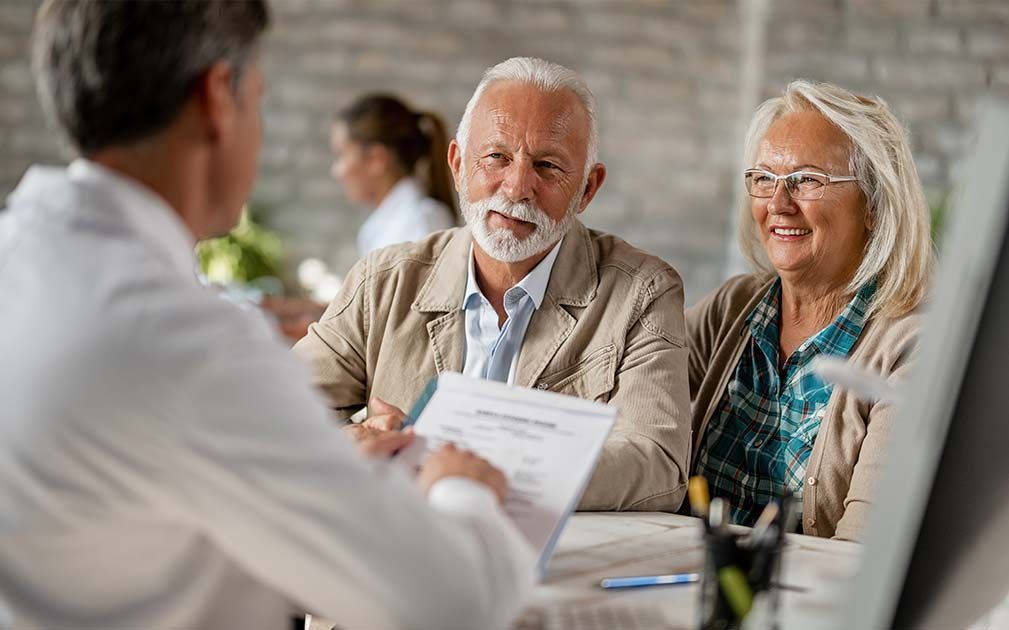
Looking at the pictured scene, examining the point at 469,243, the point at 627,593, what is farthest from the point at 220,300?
the point at 469,243

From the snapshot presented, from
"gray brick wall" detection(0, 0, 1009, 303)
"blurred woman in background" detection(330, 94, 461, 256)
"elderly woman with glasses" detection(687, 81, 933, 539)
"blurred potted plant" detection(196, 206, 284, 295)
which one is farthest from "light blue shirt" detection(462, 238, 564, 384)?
"gray brick wall" detection(0, 0, 1009, 303)

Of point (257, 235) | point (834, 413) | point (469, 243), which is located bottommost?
point (257, 235)

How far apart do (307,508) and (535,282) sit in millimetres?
1202

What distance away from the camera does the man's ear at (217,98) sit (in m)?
1.00

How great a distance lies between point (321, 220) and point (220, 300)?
4.87m

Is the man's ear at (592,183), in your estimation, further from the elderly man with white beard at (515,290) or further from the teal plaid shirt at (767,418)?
the teal plaid shirt at (767,418)

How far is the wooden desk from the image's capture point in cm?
118

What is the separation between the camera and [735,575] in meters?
1.04

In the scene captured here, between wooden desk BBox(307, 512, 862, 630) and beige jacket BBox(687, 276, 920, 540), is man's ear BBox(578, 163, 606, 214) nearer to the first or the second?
beige jacket BBox(687, 276, 920, 540)

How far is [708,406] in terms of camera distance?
215 cm

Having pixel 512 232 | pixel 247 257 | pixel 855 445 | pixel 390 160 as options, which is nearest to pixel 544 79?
pixel 512 232

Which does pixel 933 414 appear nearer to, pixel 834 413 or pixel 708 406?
pixel 834 413

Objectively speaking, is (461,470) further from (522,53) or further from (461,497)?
(522,53)

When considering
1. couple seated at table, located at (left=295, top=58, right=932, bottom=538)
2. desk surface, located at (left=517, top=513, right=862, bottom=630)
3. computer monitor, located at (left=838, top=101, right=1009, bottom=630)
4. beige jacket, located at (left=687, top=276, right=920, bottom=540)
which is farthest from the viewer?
couple seated at table, located at (left=295, top=58, right=932, bottom=538)
